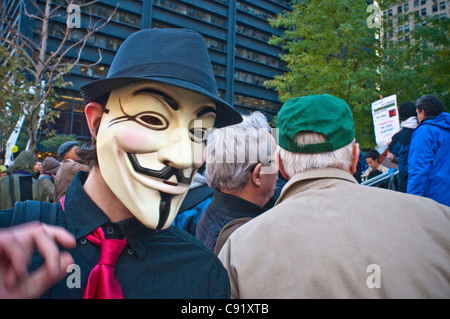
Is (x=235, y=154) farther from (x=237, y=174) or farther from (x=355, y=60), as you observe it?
(x=355, y=60)

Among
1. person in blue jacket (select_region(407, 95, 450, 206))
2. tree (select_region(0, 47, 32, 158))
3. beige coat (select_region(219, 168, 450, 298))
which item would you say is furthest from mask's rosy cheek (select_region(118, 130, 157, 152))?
tree (select_region(0, 47, 32, 158))

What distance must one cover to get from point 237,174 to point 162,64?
3.12 feet

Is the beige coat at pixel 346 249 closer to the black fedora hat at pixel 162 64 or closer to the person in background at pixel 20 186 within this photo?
the black fedora hat at pixel 162 64

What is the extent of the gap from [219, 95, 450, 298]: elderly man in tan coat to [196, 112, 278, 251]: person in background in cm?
40

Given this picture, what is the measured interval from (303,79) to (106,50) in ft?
78.0

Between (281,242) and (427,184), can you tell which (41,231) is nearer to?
(281,242)

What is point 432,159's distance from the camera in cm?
355

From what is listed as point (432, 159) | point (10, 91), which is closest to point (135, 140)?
point (432, 159)

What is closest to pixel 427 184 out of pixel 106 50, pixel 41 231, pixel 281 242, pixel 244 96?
pixel 281 242

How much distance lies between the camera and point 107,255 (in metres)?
1.06

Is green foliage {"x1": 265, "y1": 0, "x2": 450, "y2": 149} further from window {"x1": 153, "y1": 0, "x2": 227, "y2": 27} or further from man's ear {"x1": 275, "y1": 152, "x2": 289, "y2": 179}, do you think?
window {"x1": 153, "y1": 0, "x2": 227, "y2": 27}

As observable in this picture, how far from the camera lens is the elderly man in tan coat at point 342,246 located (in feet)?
4.14

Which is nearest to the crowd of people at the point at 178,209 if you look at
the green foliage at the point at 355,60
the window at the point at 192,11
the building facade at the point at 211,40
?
the green foliage at the point at 355,60

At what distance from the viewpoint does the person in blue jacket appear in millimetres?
3490
